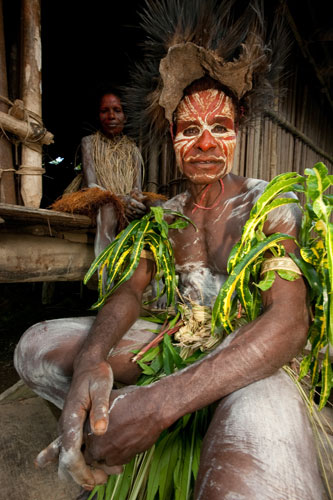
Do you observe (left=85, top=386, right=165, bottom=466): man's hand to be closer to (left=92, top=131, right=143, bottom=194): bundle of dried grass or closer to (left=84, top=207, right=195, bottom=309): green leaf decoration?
(left=84, top=207, right=195, bottom=309): green leaf decoration

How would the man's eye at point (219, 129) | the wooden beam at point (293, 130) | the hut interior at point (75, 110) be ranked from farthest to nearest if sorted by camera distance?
the wooden beam at point (293, 130) < the hut interior at point (75, 110) < the man's eye at point (219, 129)

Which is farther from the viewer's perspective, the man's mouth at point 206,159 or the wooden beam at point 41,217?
the wooden beam at point 41,217

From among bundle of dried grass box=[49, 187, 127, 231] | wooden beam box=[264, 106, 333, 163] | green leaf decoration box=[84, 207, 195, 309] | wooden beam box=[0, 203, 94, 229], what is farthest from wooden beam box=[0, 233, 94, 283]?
wooden beam box=[264, 106, 333, 163]

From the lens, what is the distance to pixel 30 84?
2355 mm

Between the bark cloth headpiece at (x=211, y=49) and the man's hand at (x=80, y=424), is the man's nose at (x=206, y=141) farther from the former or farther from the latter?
the man's hand at (x=80, y=424)

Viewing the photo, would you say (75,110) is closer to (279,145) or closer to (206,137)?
(279,145)

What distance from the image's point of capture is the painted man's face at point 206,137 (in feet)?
5.24

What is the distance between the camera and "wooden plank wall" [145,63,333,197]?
373 cm

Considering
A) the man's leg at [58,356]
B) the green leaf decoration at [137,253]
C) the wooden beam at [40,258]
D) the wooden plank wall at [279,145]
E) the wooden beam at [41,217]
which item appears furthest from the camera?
the wooden plank wall at [279,145]

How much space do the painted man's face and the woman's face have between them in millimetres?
2262

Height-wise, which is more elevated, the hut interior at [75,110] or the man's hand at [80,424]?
Result: the hut interior at [75,110]

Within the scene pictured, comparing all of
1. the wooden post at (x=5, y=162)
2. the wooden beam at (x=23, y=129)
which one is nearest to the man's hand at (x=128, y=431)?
the wooden post at (x=5, y=162)

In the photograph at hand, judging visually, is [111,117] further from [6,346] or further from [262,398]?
[262,398]

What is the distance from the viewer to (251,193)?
1560 millimetres
